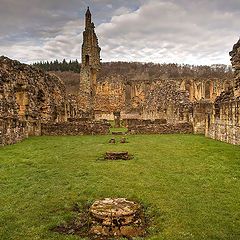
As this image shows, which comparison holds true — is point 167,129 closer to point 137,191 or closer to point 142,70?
point 137,191

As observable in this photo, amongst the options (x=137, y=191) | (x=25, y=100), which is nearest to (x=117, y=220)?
(x=137, y=191)

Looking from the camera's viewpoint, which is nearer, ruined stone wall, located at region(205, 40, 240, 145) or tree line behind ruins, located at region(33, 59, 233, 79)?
ruined stone wall, located at region(205, 40, 240, 145)

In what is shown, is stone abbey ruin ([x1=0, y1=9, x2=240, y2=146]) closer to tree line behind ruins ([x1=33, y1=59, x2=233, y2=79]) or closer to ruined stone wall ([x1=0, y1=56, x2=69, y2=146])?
ruined stone wall ([x1=0, y1=56, x2=69, y2=146])

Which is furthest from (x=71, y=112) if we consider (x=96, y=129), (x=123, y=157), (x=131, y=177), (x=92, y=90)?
(x=131, y=177)

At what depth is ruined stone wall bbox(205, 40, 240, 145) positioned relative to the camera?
371 inches

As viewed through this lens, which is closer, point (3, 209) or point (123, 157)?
point (3, 209)

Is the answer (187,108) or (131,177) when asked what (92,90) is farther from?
(131,177)

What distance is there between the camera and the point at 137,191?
169 inches

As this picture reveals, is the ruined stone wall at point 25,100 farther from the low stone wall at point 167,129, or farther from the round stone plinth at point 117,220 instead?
the round stone plinth at point 117,220

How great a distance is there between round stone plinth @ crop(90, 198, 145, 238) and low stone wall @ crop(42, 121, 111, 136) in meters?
12.0

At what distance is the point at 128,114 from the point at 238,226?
36.5 m

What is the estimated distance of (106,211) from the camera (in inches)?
124

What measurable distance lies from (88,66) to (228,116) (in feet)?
105

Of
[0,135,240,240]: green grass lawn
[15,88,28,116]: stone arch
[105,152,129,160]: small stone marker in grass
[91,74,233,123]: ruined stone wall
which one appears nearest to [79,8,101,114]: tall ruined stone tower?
[91,74,233,123]: ruined stone wall
